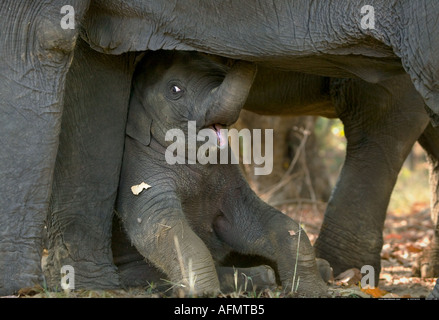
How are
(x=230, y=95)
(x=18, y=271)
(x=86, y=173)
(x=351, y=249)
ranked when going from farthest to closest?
1. (x=351, y=249)
2. (x=86, y=173)
3. (x=230, y=95)
4. (x=18, y=271)

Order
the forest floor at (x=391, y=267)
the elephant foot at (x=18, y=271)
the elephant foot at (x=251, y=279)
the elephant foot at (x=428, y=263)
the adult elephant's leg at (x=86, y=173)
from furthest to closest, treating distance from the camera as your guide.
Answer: the elephant foot at (x=428, y=263) → the adult elephant's leg at (x=86, y=173) → the elephant foot at (x=251, y=279) → the forest floor at (x=391, y=267) → the elephant foot at (x=18, y=271)

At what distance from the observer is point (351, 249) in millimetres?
6242

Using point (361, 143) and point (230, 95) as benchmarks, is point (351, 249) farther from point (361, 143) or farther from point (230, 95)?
point (230, 95)

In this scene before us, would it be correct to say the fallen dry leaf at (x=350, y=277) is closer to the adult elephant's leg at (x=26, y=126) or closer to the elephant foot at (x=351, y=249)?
the elephant foot at (x=351, y=249)

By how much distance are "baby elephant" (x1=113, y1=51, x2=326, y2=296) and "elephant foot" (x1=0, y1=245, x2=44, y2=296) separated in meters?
0.62

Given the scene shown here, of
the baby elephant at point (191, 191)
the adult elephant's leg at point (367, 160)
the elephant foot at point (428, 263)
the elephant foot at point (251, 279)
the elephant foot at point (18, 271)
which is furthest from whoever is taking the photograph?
the elephant foot at point (428, 263)

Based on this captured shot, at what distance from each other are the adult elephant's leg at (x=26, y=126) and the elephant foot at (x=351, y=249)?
2536mm

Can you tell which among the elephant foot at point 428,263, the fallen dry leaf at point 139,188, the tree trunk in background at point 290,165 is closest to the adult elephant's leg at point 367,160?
the elephant foot at point 428,263

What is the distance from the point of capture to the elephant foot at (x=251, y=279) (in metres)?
4.87

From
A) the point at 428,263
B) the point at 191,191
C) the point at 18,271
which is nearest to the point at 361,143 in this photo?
the point at 428,263

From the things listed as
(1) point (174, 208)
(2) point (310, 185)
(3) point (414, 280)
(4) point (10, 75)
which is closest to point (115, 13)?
(4) point (10, 75)

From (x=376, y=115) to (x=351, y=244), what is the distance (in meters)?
0.92

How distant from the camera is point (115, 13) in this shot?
4.80 meters

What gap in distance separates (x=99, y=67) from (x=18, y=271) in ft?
4.43
